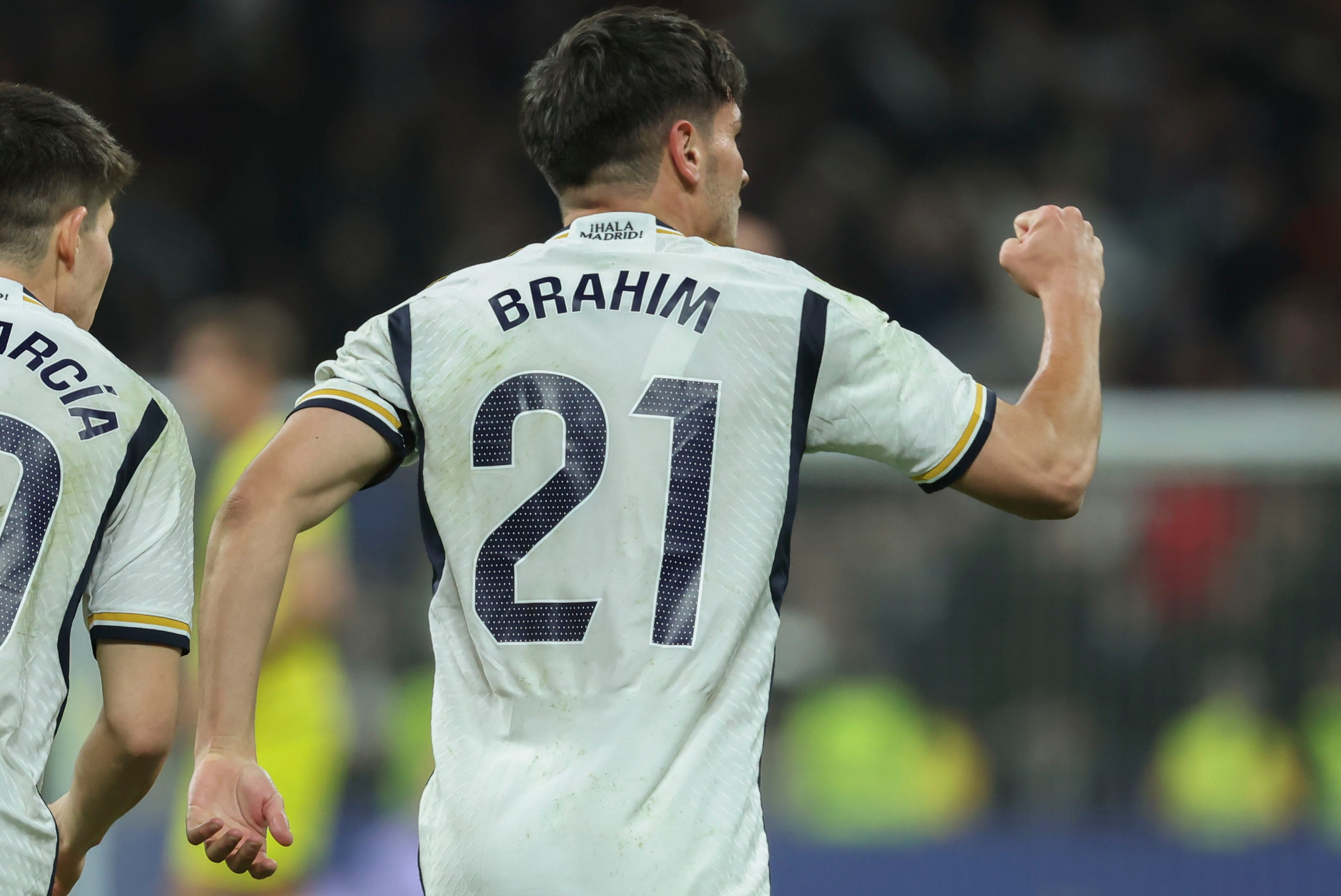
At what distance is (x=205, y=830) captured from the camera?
2.62 metres

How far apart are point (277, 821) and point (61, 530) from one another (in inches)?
25.3

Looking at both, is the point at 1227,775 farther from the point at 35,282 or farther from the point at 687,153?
the point at 35,282

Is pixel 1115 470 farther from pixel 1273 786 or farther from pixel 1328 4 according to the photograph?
pixel 1328 4

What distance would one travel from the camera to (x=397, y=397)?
2.86m

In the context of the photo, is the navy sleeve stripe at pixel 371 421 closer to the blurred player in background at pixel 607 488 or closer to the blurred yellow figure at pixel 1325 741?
the blurred player in background at pixel 607 488

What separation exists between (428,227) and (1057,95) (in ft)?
14.4

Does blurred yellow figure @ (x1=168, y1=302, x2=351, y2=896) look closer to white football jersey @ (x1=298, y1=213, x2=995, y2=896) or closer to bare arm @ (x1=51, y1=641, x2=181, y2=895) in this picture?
bare arm @ (x1=51, y1=641, x2=181, y2=895)

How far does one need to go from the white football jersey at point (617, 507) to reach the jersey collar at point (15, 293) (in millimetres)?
536

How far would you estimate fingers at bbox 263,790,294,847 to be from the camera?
2.64 metres

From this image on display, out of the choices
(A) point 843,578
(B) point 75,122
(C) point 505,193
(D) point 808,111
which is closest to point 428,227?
(C) point 505,193

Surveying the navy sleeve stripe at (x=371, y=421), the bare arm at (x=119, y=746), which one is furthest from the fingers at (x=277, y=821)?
the navy sleeve stripe at (x=371, y=421)

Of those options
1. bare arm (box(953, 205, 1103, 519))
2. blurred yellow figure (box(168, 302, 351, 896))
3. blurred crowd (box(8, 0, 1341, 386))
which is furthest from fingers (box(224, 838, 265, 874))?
blurred crowd (box(8, 0, 1341, 386))

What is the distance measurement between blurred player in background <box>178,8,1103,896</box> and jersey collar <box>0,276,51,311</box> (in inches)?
Result: 21.5

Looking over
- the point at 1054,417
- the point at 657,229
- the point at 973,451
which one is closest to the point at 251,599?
the point at 657,229
